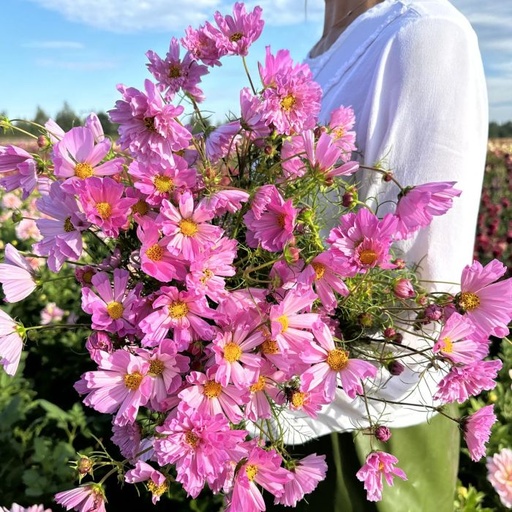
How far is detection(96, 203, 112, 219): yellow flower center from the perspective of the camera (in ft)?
1.98

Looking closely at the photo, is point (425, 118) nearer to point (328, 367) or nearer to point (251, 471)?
point (328, 367)

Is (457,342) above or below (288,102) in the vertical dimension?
below

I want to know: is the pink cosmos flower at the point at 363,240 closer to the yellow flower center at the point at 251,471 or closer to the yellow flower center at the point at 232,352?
the yellow flower center at the point at 232,352

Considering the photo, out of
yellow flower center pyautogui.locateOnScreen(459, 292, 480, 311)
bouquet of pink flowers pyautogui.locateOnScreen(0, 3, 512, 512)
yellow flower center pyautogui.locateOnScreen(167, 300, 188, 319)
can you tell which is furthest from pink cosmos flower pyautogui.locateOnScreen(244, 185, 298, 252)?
yellow flower center pyautogui.locateOnScreen(459, 292, 480, 311)

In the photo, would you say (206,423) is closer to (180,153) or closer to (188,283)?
(188,283)

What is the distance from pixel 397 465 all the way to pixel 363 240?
2.12 feet

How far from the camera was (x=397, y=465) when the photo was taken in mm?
1082

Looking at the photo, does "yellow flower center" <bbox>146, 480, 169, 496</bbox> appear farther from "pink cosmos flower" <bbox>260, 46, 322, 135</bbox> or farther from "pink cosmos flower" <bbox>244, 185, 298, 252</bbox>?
"pink cosmos flower" <bbox>260, 46, 322, 135</bbox>

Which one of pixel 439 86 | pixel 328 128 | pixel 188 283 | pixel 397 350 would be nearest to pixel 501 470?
pixel 397 350

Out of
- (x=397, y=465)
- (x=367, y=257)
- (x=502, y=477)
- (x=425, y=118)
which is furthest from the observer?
(x=502, y=477)

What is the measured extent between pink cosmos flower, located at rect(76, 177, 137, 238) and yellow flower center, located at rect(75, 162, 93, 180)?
0.02 meters

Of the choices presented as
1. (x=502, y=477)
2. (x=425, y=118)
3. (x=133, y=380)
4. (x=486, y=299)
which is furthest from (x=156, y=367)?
(x=502, y=477)

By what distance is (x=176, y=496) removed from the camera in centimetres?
179

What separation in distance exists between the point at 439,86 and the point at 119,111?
526 mm
